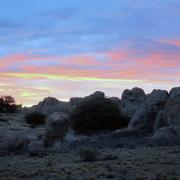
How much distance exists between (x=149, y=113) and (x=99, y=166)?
23903 millimetres

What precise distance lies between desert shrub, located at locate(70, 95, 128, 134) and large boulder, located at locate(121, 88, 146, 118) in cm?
614

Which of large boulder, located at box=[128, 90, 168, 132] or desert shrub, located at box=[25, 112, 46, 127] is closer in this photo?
large boulder, located at box=[128, 90, 168, 132]

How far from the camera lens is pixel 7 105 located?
301ft

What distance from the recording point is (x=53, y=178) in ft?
69.2

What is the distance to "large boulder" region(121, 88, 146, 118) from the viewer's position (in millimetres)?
64656

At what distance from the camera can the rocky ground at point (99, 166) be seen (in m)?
21.3

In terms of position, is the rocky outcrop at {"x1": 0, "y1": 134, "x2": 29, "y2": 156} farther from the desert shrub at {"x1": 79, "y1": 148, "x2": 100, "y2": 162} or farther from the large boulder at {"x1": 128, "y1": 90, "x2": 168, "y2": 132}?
the large boulder at {"x1": 128, "y1": 90, "x2": 168, "y2": 132}

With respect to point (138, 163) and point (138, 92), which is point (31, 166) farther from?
point (138, 92)

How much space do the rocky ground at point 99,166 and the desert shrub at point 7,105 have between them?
2339 inches

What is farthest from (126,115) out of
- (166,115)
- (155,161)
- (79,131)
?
(155,161)

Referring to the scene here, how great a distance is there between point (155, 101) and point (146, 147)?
608 inches

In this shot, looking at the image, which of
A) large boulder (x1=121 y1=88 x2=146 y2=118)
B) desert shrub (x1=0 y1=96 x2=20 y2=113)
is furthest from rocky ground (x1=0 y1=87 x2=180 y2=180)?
desert shrub (x1=0 y1=96 x2=20 y2=113)

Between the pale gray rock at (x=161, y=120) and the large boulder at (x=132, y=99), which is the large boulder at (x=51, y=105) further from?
the pale gray rock at (x=161, y=120)

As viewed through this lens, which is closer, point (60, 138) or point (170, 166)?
point (170, 166)
